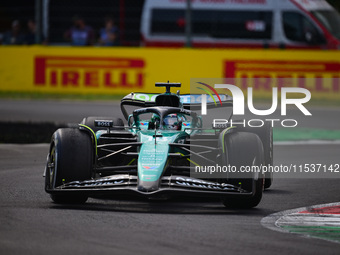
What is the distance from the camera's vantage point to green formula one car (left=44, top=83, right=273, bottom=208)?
8219mm

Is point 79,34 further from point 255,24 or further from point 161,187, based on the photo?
point 161,187

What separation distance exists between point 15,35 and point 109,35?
2.36 metres

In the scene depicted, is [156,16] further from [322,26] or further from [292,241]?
[292,241]

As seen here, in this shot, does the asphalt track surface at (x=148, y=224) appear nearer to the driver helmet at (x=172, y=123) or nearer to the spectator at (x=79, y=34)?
the driver helmet at (x=172, y=123)

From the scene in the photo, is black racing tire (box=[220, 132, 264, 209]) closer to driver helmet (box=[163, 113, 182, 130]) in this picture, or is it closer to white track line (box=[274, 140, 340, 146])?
driver helmet (box=[163, 113, 182, 130])

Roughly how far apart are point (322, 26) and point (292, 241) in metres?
16.9

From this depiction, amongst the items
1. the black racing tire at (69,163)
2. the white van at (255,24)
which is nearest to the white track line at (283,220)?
the black racing tire at (69,163)

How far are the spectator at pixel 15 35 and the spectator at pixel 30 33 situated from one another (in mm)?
131

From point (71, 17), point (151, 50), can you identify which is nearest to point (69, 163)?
point (151, 50)

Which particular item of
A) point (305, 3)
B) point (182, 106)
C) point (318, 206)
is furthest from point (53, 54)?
point (318, 206)

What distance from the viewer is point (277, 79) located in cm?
2148

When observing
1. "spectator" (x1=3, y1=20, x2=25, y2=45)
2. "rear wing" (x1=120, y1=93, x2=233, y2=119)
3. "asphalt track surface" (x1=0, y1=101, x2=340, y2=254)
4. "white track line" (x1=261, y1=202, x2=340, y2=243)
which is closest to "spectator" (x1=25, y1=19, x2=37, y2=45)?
"spectator" (x1=3, y1=20, x2=25, y2=45)

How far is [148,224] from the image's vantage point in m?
7.50

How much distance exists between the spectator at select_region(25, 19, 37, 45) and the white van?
2.82m
